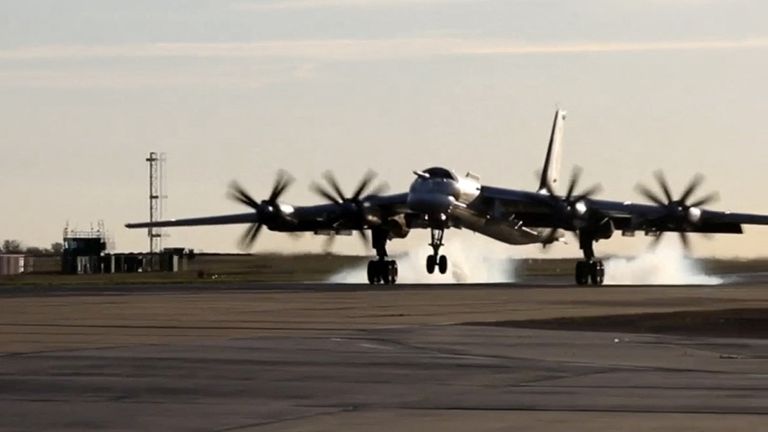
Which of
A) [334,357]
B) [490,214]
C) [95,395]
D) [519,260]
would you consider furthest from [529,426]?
[519,260]

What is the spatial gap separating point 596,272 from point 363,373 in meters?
47.9

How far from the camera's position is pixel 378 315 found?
3478 cm

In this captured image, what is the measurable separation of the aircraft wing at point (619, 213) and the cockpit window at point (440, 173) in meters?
2.87

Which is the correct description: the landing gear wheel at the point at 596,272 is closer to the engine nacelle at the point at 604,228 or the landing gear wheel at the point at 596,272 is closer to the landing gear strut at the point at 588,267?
the landing gear strut at the point at 588,267

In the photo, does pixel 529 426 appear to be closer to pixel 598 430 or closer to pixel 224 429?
pixel 598 430

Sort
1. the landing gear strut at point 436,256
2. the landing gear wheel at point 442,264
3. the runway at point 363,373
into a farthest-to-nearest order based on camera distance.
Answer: the landing gear wheel at point 442,264 < the landing gear strut at point 436,256 < the runway at point 363,373

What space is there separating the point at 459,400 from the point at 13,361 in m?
7.05

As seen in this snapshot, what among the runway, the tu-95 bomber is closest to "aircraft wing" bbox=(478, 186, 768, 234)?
the tu-95 bomber

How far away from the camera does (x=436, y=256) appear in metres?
67.4

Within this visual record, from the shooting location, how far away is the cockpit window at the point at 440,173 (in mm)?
63531

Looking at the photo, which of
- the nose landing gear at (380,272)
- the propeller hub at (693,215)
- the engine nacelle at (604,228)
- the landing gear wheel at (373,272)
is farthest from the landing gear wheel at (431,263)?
the propeller hub at (693,215)

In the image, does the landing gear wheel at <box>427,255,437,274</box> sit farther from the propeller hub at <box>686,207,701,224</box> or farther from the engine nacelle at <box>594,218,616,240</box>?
the propeller hub at <box>686,207,701,224</box>

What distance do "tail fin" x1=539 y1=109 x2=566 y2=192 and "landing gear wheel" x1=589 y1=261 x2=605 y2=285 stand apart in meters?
10.6

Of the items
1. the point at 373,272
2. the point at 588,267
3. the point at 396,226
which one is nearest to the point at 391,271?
the point at 373,272
